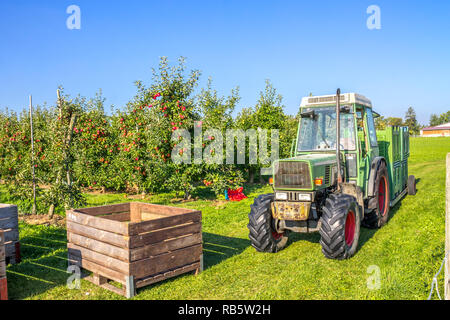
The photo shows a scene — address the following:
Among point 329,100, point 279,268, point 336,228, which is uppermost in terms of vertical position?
point 329,100

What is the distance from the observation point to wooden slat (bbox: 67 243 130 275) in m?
4.45

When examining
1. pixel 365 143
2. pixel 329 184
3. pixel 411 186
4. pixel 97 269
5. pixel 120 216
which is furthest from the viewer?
pixel 411 186

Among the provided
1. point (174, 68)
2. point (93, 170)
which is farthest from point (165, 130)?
point (93, 170)

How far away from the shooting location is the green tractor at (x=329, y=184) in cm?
561

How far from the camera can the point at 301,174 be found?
5734 millimetres

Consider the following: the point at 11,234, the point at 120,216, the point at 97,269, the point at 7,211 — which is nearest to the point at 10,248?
the point at 11,234

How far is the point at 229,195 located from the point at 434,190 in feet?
21.7

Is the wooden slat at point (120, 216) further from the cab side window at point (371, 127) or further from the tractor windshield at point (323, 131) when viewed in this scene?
the cab side window at point (371, 127)

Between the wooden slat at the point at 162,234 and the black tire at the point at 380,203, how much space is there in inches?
149

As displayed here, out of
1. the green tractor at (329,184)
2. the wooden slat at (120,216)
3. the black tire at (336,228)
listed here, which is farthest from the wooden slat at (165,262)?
the black tire at (336,228)

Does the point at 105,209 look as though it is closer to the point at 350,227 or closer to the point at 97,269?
the point at 97,269

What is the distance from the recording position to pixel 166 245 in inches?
188

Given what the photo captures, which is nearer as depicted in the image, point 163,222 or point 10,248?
point 163,222

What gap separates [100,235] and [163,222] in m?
0.84
